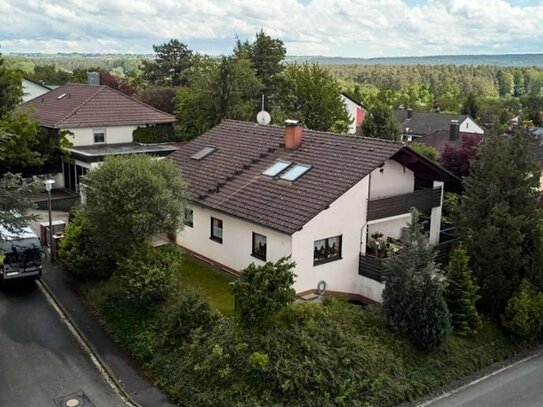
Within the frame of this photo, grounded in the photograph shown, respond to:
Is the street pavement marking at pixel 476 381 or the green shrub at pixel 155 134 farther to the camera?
the green shrub at pixel 155 134

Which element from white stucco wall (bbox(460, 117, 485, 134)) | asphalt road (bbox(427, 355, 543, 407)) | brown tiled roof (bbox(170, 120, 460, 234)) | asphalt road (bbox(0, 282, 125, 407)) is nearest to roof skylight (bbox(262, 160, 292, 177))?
brown tiled roof (bbox(170, 120, 460, 234))

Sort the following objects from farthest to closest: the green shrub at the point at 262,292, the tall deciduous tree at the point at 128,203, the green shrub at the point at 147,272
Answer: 1. the tall deciduous tree at the point at 128,203
2. the green shrub at the point at 147,272
3. the green shrub at the point at 262,292

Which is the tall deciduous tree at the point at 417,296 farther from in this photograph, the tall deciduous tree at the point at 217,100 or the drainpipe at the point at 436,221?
the tall deciduous tree at the point at 217,100

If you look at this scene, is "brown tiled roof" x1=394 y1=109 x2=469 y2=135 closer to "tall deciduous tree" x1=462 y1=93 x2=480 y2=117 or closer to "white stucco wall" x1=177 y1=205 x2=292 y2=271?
"tall deciduous tree" x1=462 y1=93 x2=480 y2=117

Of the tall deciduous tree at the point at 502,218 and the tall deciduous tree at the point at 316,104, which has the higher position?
the tall deciduous tree at the point at 316,104

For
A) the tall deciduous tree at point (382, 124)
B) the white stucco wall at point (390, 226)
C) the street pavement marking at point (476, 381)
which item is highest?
the tall deciduous tree at point (382, 124)

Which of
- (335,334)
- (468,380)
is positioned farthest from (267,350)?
(468,380)

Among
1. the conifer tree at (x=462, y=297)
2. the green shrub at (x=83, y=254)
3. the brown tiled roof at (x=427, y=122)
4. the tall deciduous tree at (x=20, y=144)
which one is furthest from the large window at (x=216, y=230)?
the brown tiled roof at (x=427, y=122)
